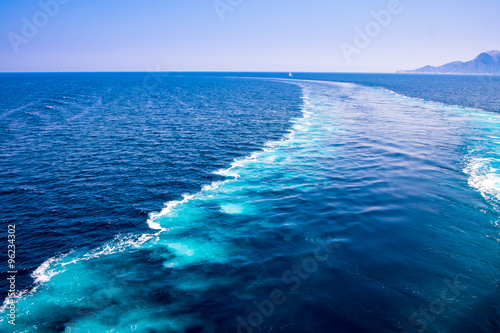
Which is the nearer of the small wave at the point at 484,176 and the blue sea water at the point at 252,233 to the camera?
the blue sea water at the point at 252,233

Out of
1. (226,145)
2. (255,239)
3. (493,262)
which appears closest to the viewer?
(493,262)

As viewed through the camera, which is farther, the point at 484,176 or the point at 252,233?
the point at 484,176

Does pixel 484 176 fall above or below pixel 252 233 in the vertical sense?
above

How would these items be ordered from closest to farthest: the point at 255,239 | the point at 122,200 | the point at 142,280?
the point at 142,280 → the point at 255,239 → the point at 122,200

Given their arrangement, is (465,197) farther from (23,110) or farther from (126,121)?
(23,110)

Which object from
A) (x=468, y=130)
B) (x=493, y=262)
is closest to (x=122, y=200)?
(x=493, y=262)

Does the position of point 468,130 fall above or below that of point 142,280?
above

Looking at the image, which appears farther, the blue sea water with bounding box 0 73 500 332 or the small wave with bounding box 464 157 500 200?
the small wave with bounding box 464 157 500 200

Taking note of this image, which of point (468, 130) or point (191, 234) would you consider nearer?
point (191, 234)
